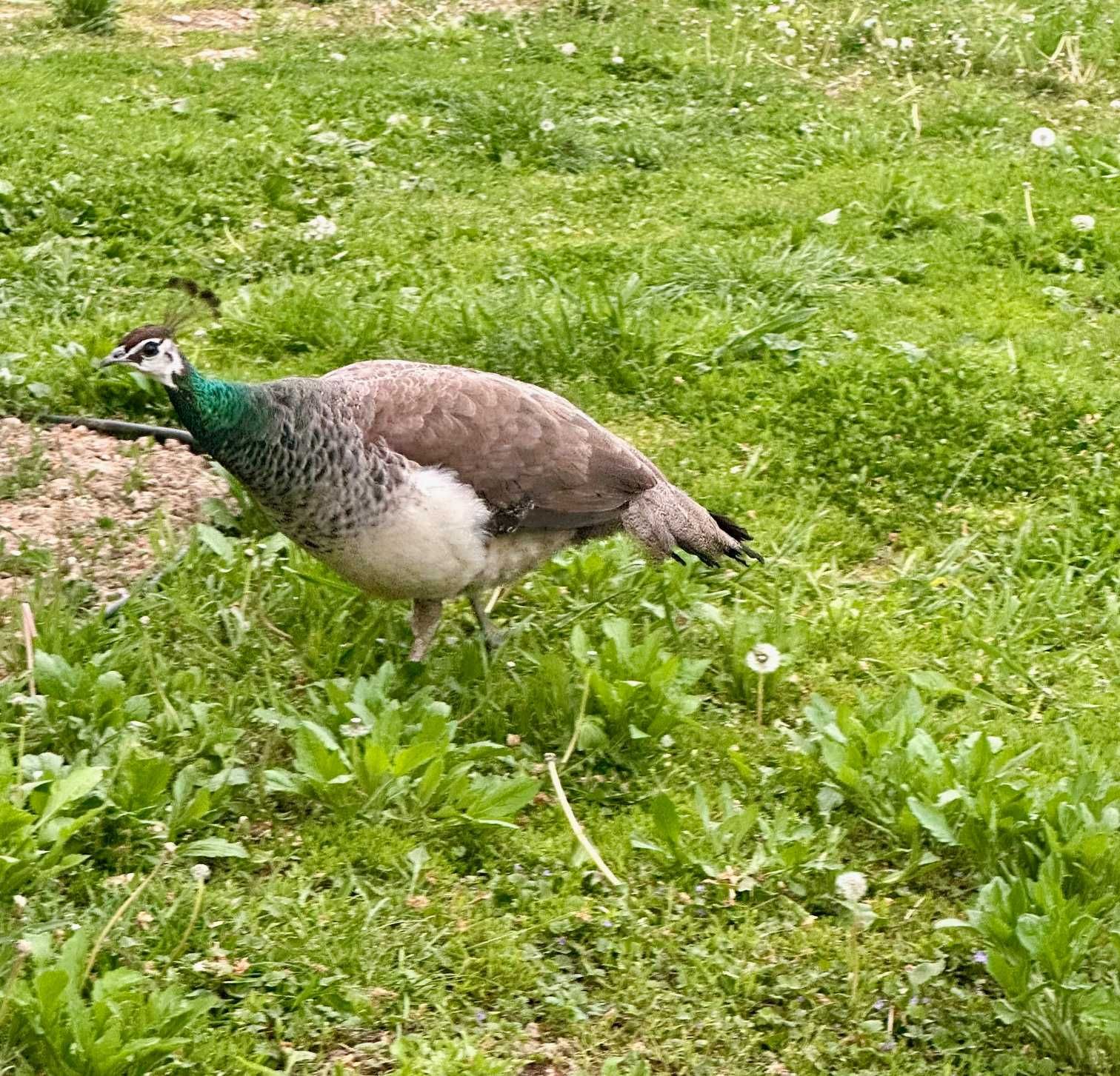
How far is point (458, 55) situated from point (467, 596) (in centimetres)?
539

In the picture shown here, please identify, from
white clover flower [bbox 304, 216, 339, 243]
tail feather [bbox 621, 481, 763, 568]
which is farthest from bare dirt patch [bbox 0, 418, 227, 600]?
white clover flower [bbox 304, 216, 339, 243]

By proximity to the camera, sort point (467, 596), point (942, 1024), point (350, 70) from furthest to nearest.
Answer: point (350, 70), point (467, 596), point (942, 1024)

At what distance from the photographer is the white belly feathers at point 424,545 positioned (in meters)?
3.88

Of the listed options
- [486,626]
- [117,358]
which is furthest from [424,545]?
[117,358]

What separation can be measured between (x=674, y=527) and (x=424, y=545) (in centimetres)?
82

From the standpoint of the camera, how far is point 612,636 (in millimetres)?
4098

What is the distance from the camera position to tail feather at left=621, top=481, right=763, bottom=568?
4.32 metres

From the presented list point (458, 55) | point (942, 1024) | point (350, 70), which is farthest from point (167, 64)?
point (942, 1024)

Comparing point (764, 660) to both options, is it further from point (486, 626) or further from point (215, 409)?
point (215, 409)

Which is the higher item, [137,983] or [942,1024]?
[137,983]

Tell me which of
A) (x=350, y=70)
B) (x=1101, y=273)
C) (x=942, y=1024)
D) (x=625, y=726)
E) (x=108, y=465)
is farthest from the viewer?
(x=350, y=70)

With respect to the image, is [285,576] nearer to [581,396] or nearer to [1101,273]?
[581,396]

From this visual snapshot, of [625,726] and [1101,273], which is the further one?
[1101,273]

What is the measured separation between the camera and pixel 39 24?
9203 millimetres
